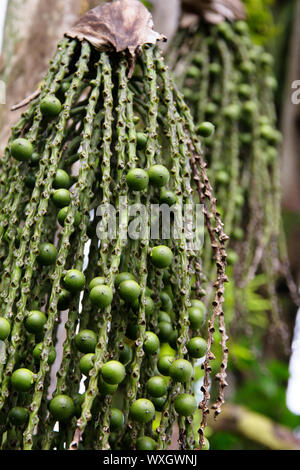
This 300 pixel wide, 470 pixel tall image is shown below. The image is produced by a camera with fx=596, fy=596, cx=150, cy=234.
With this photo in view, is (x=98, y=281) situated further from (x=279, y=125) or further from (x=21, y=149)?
(x=279, y=125)

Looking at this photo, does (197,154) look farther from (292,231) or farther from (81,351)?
(292,231)

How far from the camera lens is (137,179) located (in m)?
0.93

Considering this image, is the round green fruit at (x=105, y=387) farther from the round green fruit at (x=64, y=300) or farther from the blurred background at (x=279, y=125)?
the blurred background at (x=279, y=125)

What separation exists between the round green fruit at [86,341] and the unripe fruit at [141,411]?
0.10 meters

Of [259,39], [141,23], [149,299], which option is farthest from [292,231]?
[149,299]

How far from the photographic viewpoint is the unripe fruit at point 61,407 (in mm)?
819

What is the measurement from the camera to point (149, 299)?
3.03 ft

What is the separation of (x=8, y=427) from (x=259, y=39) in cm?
200

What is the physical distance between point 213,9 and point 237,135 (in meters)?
0.39

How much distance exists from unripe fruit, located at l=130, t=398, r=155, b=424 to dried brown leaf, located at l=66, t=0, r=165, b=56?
64cm

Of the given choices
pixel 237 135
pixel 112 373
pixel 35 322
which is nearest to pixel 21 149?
pixel 35 322

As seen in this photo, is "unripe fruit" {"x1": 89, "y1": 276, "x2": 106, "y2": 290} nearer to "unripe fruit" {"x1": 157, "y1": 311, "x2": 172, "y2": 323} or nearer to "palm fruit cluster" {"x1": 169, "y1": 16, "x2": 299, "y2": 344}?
"unripe fruit" {"x1": 157, "y1": 311, "x2": 172, "y2": 323}
